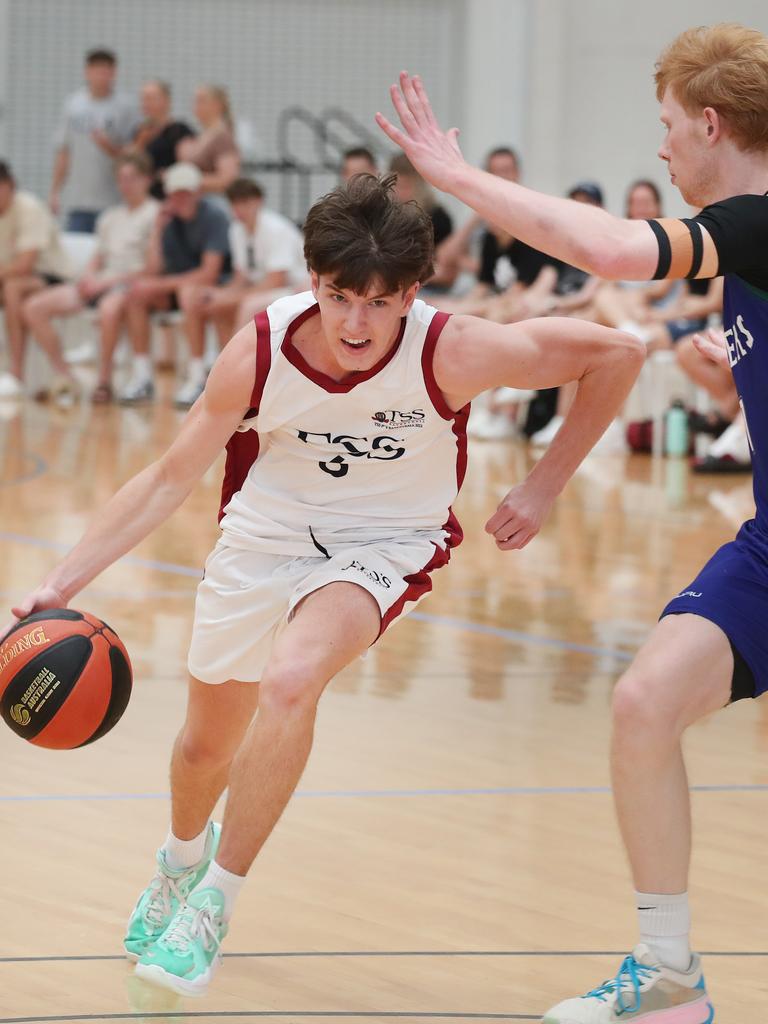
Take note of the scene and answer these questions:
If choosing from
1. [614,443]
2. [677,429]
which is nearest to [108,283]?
[614,443]

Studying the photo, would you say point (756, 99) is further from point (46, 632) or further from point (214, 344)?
point (214, 344)

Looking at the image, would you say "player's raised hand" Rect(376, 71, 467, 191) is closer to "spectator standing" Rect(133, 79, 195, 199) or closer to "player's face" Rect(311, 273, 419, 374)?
"player's face" Rect(311, 273, 419, 374)

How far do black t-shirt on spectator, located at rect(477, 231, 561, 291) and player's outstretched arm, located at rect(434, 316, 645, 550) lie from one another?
858cm

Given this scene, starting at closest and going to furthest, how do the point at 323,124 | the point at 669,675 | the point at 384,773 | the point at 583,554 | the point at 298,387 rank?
the point at 669,675
the point at 298,387
the point at 384,773
the point at 583,554
the point at 323,124

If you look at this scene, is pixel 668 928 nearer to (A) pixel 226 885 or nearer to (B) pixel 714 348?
(A) pixel 226 885

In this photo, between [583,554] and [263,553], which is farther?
[583,554]

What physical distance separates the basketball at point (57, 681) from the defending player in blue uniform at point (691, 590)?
1141 mm

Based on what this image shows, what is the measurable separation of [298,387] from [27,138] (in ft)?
59.1

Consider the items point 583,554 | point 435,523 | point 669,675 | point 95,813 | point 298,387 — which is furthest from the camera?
point 583,554

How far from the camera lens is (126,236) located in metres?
14.8

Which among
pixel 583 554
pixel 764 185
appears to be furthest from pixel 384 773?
pixel 583 554

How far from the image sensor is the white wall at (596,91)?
17.4 m

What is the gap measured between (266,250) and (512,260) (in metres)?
2.30

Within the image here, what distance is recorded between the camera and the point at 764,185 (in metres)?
3.05
